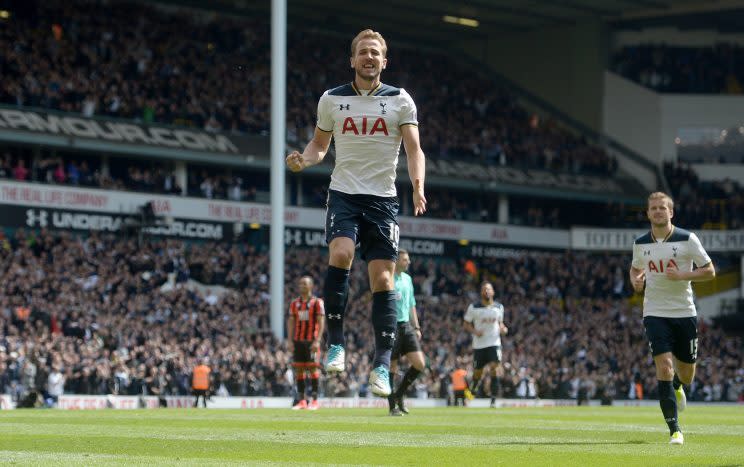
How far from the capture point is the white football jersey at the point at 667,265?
11.9 metres

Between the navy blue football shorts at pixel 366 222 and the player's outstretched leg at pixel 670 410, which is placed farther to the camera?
the player's outstretched leg at pixel 670 410

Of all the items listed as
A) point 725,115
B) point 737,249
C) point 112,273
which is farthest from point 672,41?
point 112,273

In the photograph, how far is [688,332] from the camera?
12141mm

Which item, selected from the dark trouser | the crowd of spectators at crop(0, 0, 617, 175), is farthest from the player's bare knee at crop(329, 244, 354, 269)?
the crowd of spectators at crop(0, 0, 617, 175)

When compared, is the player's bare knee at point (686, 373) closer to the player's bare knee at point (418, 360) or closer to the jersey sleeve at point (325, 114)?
the jersey sleeve at point (325, 114)

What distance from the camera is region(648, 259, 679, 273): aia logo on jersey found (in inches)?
471

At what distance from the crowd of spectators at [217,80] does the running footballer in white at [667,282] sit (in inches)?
1277

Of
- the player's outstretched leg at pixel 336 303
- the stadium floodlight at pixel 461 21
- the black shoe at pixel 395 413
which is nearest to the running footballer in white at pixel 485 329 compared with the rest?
the black shoe at pixel 395 413

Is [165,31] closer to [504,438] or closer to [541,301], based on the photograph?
[541,301]

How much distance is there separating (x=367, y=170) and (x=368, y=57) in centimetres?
84

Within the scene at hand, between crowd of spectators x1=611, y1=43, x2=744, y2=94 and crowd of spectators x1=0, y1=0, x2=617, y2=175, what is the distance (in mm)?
4823

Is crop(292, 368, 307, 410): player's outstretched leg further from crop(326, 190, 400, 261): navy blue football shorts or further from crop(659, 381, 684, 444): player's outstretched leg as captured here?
crop(326, 190, 400, 261): navy blue football shorts

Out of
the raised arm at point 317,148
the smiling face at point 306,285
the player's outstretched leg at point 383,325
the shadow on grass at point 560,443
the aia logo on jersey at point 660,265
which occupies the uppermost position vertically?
the raised arm at point 317,148

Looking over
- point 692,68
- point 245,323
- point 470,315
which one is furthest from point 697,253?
point 692,68
